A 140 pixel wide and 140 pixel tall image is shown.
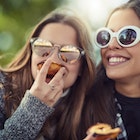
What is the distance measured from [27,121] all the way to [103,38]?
749 mm

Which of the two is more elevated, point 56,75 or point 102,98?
point 56,75

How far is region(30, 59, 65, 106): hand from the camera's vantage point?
214 cm

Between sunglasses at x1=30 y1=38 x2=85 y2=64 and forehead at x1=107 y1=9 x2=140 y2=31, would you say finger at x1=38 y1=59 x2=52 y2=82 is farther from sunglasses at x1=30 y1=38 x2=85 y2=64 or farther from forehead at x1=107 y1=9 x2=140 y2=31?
forehead at x1=107 y1=9 x2=140 y2=31

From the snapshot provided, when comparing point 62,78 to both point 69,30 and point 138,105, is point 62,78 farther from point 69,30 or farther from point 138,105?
point 138,105

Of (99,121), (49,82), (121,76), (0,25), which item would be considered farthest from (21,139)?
(0,25)

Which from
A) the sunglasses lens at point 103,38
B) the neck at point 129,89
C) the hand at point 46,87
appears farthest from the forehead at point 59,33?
the neck at point 129,89

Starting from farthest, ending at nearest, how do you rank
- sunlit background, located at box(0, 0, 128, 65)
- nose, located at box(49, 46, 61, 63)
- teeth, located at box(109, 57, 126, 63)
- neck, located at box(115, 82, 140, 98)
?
sunlit background, located at box(0, 0, 128, 65) → neck, located at box(115, 82, 140, 98) → teeth, located at box(109, 57, 126, 63) → nose, located at box(49, 46, 61, 63)

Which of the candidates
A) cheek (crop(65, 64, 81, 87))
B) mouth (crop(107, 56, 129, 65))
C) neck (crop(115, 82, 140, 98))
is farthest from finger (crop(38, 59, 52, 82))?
neck (crop(115, 82, 140, 98))

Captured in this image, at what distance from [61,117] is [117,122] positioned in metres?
0.34

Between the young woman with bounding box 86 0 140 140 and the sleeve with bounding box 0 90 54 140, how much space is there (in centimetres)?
47

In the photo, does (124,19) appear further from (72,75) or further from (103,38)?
(72,75)

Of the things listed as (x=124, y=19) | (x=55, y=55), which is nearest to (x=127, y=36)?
(x=124, y=19)

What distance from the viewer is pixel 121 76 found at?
2439 millimetres

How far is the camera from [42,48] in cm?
237
